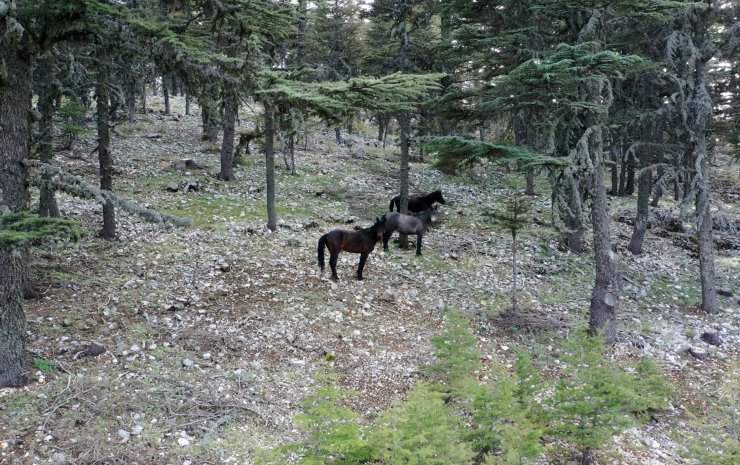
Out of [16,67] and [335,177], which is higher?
[16,67]

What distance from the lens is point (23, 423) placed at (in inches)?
265

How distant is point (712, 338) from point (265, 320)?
40.9ft

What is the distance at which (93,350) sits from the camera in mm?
8633

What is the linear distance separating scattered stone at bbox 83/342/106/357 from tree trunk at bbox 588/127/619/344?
11.4m

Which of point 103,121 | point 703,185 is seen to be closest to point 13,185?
point 103,121

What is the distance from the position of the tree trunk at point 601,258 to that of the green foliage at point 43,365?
1206 cm

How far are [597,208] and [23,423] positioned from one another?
41.6 ft

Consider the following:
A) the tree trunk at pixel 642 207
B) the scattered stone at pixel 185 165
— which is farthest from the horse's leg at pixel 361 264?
the scattered stone at pixel 185 165

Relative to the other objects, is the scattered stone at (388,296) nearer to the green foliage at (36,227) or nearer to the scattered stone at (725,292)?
the green foliage at (36,227)

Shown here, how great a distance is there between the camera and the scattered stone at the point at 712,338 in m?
12.8

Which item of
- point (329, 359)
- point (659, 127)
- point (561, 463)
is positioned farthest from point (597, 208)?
point (659, 127)

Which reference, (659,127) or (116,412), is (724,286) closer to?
(659,127)

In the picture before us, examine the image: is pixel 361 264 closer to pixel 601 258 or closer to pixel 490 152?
pixel 490 152

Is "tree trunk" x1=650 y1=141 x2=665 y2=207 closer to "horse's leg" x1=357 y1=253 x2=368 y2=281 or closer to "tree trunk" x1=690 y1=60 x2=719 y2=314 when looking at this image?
"tree trunk" x1=690 y1=60 x2=719 y2=314
